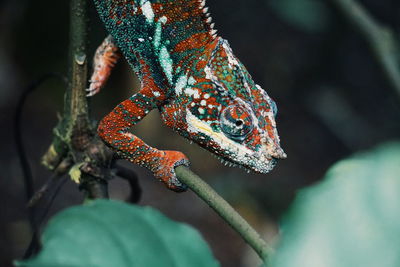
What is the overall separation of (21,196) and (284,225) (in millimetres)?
3520

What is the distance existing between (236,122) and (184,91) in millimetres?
220

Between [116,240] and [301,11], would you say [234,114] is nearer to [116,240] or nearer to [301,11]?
[116,240]

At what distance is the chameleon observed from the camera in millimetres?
1536

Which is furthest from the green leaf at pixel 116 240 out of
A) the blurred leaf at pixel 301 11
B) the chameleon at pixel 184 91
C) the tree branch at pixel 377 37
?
the blurred leaf at pixel 301 11

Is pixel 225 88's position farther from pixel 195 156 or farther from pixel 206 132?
pixel 195 156

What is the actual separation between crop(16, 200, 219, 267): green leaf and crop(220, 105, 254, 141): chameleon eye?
799 millimetres

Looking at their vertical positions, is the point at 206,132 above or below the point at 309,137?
above

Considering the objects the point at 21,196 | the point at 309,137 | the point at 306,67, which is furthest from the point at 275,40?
the point at 21,196

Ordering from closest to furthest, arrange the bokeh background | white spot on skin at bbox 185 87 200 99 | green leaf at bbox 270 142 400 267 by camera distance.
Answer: green leaf at bbox 270 142 400 267 < white spot on skin at bbox 185 87 200 99 < the bokeh background

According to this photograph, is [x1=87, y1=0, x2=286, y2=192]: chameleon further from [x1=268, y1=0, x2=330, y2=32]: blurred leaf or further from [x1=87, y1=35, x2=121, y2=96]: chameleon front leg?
[x1=268, y1=0, x2=330, y2=32]: blurred leaf

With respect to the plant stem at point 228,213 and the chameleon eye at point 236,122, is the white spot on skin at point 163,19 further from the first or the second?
the plant stem at point 228,213

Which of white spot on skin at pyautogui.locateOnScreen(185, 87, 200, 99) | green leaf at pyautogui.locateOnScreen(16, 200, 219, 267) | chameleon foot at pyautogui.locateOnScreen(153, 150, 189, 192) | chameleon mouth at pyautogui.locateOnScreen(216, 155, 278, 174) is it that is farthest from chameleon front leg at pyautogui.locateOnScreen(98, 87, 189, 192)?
green leaf at pyautogui.locateOnScreen(16, 200, 219, 267)

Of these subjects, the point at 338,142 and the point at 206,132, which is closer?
the point at 206,132

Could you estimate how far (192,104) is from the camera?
5.33 feet
